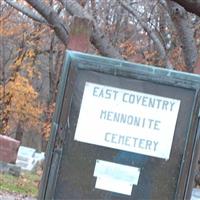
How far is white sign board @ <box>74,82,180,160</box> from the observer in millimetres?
3613

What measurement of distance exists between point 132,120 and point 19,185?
12.4 meters

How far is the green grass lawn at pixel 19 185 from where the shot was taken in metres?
14.7

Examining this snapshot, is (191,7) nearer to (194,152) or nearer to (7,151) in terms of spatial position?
(194,152)

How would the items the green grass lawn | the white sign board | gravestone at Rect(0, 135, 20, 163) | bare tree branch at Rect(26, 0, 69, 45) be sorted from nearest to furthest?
1. the white sign board
2. bare tree branch at Rect(26, 0, 69, 45)
3. the green grass lawn
4. gravestone at Rect(0, 135, 20, 163)

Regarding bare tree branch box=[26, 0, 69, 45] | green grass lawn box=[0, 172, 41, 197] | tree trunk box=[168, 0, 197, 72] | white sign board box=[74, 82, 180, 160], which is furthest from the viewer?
green grass lawn box=[0, 172, 41, 197]

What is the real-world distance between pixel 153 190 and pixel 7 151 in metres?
15.7

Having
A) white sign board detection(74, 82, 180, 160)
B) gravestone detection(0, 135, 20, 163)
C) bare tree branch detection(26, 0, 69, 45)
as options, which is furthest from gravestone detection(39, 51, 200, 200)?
gravestone detection(0, 135, 20, 163)

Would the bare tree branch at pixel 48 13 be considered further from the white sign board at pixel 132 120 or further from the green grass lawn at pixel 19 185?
the green grass lawn at pixel 19 185

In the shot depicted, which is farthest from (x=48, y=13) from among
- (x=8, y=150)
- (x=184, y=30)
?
(x=8, y=150)

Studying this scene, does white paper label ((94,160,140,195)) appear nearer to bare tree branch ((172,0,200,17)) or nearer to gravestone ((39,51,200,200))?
gravestone ((39,51,200,200))

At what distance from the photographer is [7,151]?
1906cm

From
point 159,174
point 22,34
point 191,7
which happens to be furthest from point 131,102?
point 22,34

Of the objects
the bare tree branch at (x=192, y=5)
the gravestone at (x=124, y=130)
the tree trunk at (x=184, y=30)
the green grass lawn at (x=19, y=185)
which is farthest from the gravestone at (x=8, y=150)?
the gravestone at (x=124, y=130)

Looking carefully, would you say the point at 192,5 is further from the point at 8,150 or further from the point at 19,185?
the point at 8,150
